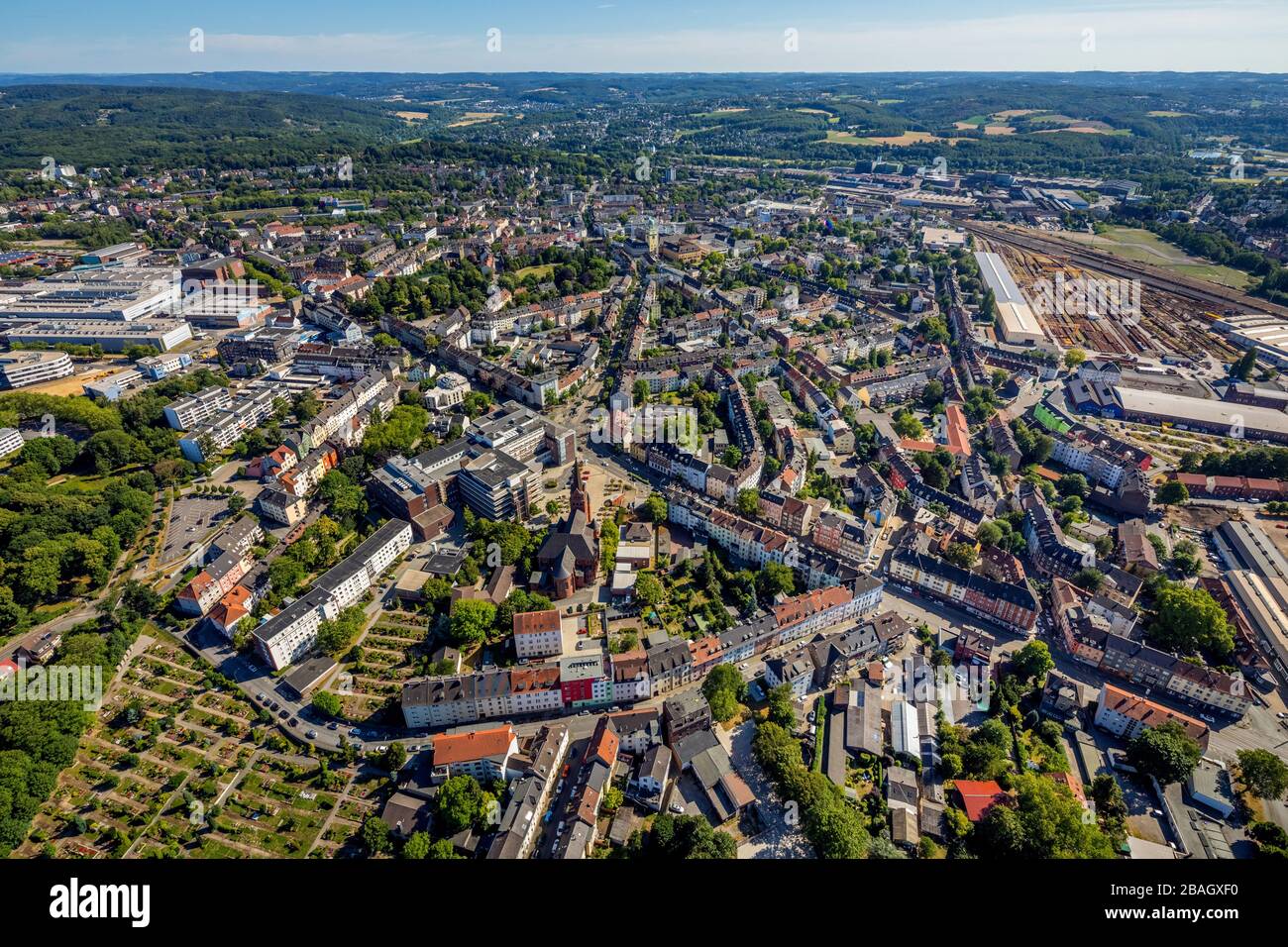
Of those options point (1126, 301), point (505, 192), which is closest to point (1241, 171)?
point (1126, 301)

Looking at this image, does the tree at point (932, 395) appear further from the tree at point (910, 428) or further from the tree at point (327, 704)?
the tree at point (327, 704)

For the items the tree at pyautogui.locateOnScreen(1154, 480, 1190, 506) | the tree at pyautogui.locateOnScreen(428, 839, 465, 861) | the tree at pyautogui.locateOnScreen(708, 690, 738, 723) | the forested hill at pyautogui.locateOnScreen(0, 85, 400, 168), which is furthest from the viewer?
the forested hill at pyautogui.locateOnScreen(0, 85, 400, 168)

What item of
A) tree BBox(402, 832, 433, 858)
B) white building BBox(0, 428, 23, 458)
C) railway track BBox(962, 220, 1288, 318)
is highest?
railway track BBox(962, 220, 1288, 318)

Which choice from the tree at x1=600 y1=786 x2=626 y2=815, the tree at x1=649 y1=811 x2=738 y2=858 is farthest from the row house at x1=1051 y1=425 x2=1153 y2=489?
the tree at x1=600 y1=786 x2=626 y2=815

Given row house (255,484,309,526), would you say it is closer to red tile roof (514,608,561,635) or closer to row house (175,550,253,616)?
row house (175,550,253,616)

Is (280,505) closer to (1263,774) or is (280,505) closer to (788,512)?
(788,512)

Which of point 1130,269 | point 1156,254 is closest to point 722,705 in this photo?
point 1130,269
